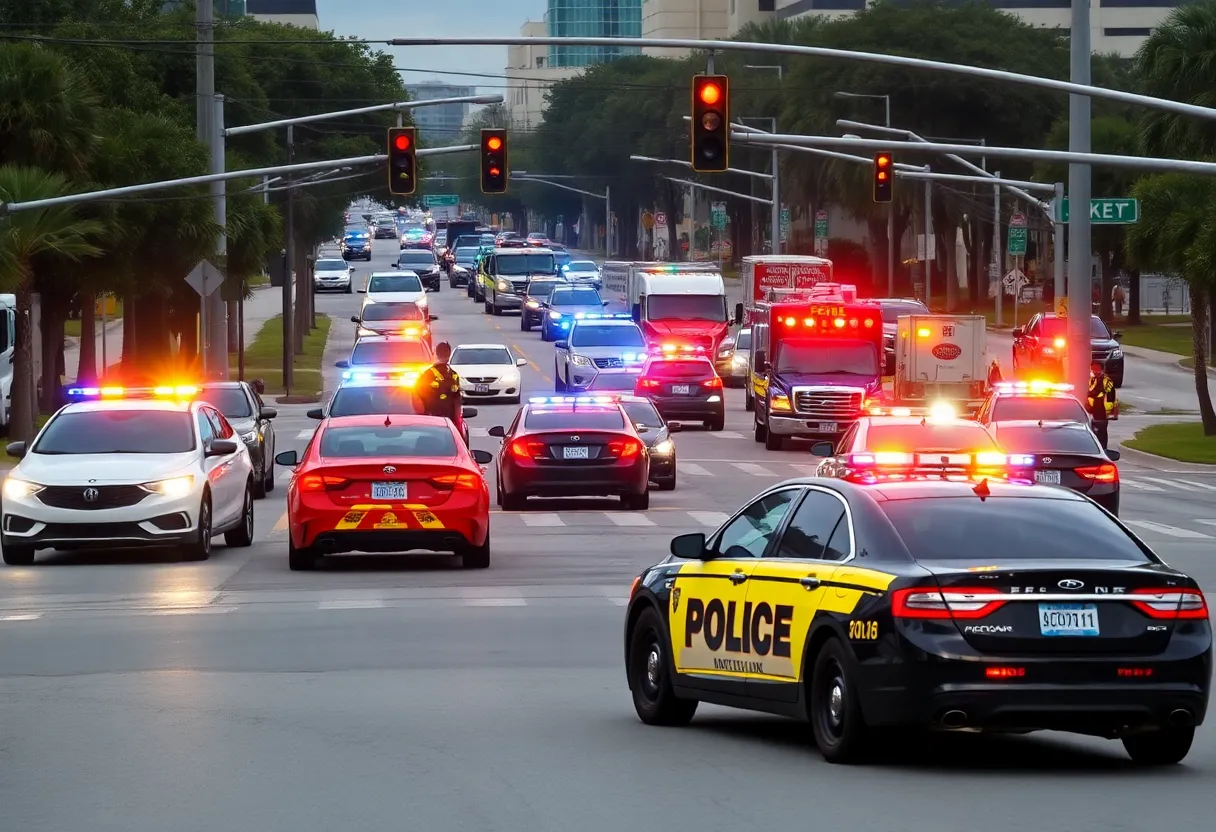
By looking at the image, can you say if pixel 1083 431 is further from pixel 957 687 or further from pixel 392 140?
pixel 957 687

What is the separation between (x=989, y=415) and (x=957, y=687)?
68.5 ft

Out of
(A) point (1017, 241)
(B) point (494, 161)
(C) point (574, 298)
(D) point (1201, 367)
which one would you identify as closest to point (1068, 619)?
(B) point (494, 161)

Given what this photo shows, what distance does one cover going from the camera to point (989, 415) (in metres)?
30.4

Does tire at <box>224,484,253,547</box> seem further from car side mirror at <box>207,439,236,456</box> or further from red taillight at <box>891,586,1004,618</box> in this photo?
red taillight at <box>891,586,1004,618</box>

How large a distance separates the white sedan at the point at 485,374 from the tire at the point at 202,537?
31.6m

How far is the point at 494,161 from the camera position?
3769 cm

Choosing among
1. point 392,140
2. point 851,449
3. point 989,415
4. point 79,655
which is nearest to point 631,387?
point 392,140

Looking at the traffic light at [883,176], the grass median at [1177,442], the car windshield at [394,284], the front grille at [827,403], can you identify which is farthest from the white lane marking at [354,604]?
the car windshield at [394,284]

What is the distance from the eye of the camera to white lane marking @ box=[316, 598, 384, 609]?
18.3 metres

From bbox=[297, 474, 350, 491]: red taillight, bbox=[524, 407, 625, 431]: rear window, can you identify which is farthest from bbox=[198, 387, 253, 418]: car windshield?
bbox=[297, 474, 350, 491]: red taillight

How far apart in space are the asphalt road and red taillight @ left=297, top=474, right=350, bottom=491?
0.83 meters

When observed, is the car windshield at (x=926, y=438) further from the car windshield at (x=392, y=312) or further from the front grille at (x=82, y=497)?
the car windshield at (x=392, y=312)

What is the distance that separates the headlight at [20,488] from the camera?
21.5m

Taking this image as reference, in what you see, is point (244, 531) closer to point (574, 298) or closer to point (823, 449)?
point (823, 449)
